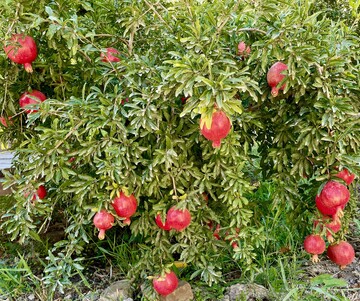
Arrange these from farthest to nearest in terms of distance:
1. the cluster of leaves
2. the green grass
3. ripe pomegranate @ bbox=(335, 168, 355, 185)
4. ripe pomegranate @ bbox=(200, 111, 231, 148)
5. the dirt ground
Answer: the dirt ground, the green grass, ripe pomegranate @ bbox=(335, 168, 355, 185), the cluster of leaves, ripe pomegranate @ bbox=(200, 111, 231, 148)

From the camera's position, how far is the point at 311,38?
5.61ft

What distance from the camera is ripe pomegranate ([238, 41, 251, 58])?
1.84 metres

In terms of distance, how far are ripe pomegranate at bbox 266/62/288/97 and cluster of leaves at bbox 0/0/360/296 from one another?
0.04 m

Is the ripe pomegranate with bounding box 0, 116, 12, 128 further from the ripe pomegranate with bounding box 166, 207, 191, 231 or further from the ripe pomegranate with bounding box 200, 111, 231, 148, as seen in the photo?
the ripe pomegranate with bounding box 200, 111, 231, 148

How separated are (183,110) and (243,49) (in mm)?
506

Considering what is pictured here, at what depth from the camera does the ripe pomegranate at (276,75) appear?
1677mm

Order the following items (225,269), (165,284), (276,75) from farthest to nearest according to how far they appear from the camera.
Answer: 1. (225,269)
2. (165,284)
3. (276,75)

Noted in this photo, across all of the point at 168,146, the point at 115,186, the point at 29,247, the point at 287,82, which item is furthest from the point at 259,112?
the point at 29,247

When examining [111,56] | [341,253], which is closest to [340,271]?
[341,253]

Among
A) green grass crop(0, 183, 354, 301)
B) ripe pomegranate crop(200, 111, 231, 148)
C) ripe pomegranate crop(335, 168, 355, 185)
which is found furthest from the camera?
green grass crop(0, 183, 354, 301)

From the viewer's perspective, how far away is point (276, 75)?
5.53 ft

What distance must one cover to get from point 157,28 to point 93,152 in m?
0.72

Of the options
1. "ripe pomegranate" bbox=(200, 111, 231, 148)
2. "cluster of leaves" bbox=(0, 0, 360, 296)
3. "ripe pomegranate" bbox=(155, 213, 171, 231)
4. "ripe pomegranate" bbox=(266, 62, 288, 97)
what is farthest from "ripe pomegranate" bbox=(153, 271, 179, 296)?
"ripe pomegranate" bbox=(266, 62, 288, 97)

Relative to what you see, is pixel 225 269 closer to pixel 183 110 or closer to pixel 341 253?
pixel 341 253
